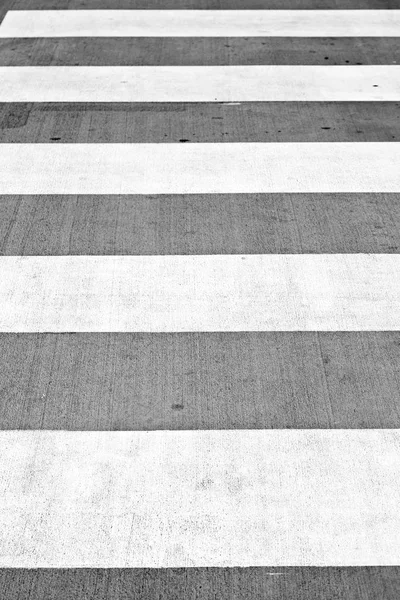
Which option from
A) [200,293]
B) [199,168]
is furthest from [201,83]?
[200,293]

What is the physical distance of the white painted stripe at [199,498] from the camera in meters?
3.81

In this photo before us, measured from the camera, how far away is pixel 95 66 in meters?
7.97

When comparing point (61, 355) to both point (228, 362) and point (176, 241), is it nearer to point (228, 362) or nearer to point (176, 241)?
point (228, 362)

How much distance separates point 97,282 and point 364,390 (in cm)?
166

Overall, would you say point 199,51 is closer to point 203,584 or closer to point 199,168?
point 199,168

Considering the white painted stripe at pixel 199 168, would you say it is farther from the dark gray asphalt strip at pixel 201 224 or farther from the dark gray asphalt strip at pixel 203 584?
the dark gray asphalt strip at pixel 203 584

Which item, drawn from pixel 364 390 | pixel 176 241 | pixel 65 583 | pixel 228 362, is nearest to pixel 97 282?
pixel 176 241

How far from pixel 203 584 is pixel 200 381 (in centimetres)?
124

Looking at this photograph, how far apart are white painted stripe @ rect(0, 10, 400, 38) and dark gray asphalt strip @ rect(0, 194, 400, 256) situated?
9.96 feet

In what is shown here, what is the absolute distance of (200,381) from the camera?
470 centimetres

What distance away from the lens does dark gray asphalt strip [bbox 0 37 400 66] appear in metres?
8.09

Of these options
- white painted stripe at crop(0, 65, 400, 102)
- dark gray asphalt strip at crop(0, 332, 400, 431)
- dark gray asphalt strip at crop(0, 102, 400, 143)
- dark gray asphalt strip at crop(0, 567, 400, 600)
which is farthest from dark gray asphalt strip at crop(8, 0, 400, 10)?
dark gray asphalt strip at crop(0, 567, 400, 600)

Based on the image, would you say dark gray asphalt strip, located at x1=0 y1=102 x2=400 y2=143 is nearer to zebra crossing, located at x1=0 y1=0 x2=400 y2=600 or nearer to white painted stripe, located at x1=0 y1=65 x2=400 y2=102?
zebra crossing, located at x1=0 y1=0 x2=400 y2=600

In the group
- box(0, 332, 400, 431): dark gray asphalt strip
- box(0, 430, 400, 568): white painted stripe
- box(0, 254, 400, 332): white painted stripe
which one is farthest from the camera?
box(0, 254, 400, 332): white painted stripe
